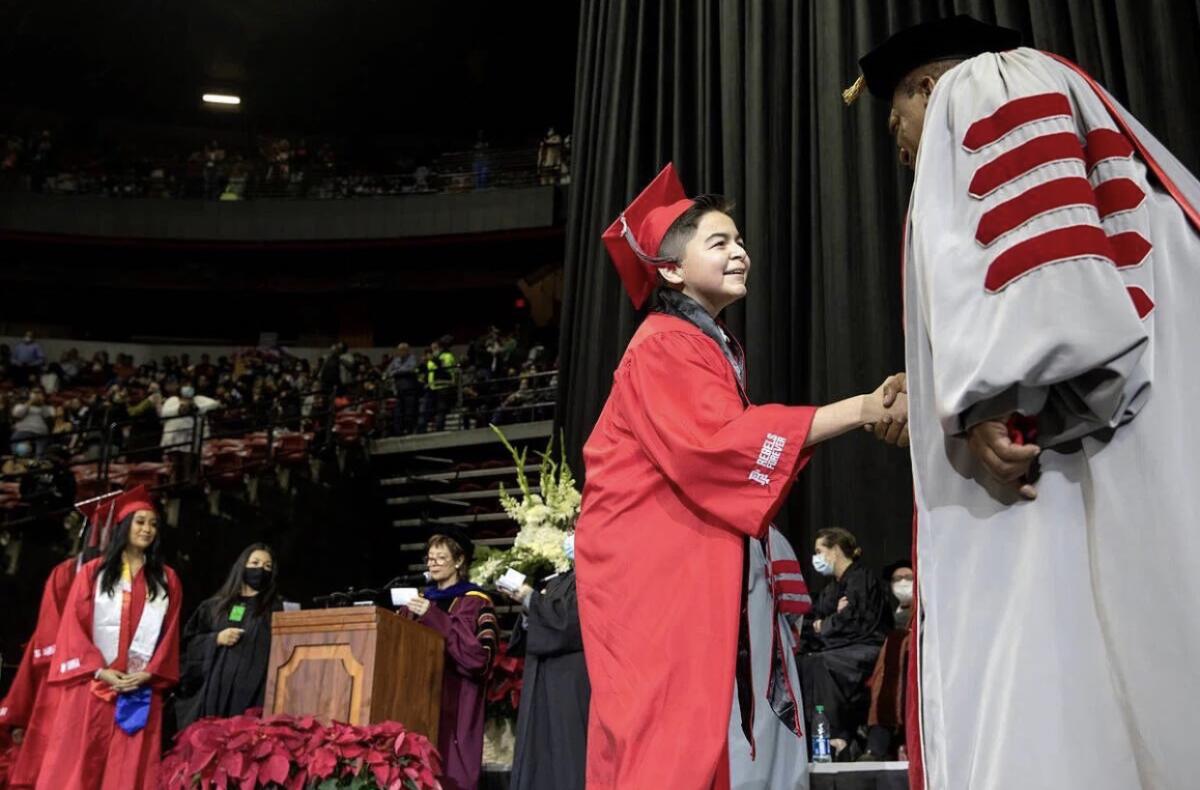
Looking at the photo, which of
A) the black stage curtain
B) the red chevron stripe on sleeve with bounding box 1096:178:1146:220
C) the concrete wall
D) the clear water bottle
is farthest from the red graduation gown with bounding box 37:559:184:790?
the concrete wall

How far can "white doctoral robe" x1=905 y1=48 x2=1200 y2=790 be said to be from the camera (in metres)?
1.51

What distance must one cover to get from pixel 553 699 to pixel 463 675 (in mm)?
901

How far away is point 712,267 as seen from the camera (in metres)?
2.72

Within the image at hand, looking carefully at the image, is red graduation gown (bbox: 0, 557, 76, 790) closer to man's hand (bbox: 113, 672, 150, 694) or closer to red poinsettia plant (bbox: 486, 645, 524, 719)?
man's hand (bbox: 113, 672, 150, 694)

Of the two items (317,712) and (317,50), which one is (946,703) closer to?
(317,712)

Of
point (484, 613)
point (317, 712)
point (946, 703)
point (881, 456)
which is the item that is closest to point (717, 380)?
point (946, 703)

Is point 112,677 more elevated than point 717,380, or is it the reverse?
point 717,380

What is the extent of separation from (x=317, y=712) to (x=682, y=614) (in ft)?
8.80

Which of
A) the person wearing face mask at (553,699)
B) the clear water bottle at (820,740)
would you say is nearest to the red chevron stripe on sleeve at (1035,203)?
the person wearing face mask at (553,699)

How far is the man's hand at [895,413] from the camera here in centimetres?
205

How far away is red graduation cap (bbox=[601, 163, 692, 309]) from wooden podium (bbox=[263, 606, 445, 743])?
7.27 ft

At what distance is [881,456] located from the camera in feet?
20.6

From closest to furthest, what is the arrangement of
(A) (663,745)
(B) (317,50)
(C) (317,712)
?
1. (A) (663,745)
2. (C) (317,712)
3. (B) (317,50)

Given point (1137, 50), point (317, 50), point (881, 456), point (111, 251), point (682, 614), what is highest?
point (317, 50)
